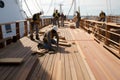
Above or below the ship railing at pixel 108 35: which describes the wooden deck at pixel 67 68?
below

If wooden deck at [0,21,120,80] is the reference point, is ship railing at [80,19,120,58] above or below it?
above

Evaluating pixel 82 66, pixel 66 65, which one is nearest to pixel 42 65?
pixel 66 65

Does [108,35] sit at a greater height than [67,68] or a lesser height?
greater

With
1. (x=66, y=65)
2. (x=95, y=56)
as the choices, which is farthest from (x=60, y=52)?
(x=66, y=65)

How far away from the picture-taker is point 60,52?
26.7ft

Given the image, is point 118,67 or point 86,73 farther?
point 118,67

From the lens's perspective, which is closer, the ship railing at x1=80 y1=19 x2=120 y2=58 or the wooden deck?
the wooden deck

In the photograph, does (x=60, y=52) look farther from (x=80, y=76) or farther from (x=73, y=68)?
(x=80, y=76)

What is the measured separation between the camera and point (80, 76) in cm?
512

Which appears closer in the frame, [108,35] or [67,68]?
[67,68]

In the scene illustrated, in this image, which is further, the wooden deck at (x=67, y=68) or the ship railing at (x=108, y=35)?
the ship railing at (x=108, y=35)

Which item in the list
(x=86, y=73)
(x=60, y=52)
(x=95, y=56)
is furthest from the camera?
(x=60, y=52)

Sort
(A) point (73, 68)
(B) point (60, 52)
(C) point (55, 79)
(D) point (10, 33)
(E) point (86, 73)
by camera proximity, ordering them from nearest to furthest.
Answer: (C) point (55, 79) → (E) point (86, 73) → (A) point (73, 68) → (B) point (60, 52) → (D) point (10, 33)

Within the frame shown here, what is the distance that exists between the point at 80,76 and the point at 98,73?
1.78ft
